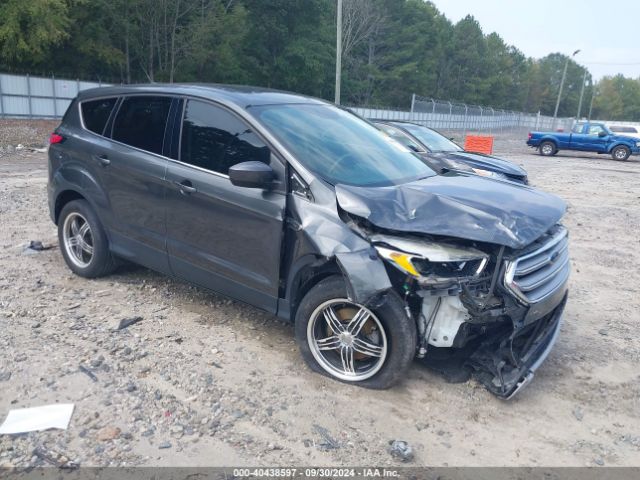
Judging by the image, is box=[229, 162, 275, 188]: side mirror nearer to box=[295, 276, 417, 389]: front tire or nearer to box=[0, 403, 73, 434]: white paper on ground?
box=[295, 276, 417, 389]: front tire

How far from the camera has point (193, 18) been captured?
35000 mm

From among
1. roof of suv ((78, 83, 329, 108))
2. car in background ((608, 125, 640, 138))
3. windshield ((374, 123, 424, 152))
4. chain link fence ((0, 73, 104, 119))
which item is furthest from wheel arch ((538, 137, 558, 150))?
roof of suv ((78, 83, 329, 108))

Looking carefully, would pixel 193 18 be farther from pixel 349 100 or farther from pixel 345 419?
pixel 345 419

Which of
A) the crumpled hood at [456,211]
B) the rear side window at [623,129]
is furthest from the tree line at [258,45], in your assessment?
the crumpled hood at [456,211]

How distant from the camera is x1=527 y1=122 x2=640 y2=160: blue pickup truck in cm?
2605

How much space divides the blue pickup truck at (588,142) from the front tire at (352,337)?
84.2ft

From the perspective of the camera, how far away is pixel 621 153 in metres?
26.1

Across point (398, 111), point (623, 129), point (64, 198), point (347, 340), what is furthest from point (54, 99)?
point (623, 129)

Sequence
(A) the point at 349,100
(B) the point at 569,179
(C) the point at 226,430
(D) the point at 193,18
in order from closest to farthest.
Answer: (C) the point at 226,430, (B) the point at 569,179, (D) the point at 193,18, (A) the point at 349,100

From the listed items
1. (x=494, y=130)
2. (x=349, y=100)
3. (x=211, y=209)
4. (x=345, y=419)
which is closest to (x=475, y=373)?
(x=345, y=419)

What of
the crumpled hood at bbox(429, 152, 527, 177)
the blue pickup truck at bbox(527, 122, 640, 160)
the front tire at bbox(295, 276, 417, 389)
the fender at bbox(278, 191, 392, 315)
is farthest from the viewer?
the blue pickup truck at bbox(527, 122, 640, 160)

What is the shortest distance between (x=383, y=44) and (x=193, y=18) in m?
30.9

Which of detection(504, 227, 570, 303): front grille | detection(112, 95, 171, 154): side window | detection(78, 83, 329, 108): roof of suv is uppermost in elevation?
detection(78, 83, 329, 108): roof of suv

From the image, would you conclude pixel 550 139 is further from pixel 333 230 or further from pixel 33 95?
pixel 333 230
